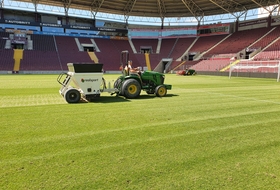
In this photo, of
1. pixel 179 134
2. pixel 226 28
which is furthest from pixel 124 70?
pixel 226 28

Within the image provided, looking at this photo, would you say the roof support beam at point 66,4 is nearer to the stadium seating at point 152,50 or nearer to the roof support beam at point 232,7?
the stadium seating at point 152,50

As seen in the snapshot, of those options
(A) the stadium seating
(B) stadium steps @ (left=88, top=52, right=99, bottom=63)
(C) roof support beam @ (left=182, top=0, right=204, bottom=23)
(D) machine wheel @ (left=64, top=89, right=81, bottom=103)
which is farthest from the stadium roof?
(D) machine wheel @ (left=64, top=89, right=81, bottom=103)

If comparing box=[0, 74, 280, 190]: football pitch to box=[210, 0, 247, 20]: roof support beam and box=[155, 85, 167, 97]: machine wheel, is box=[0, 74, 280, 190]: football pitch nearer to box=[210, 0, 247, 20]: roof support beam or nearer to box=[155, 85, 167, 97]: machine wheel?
box=[155, 85, 167, 97]: machine wheel

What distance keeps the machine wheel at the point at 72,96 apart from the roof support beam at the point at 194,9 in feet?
126

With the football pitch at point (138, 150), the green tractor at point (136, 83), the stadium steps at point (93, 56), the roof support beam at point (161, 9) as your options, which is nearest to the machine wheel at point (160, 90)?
the green tractor at point (136, 83)

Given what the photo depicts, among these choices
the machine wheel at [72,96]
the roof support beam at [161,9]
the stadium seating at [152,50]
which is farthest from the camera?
the roof support beam at [161,9]

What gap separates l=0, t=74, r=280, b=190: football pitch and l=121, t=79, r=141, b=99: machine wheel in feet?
8.41

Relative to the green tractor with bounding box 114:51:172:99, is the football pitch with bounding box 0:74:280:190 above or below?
below

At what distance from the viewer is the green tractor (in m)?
8.42

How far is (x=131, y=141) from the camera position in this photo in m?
3.75

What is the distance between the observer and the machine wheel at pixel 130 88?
8352 millimetres

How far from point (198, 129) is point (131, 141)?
159cm

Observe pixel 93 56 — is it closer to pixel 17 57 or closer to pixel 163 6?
pixel 17 57

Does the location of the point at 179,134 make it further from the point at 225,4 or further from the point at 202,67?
the point at 225,4
